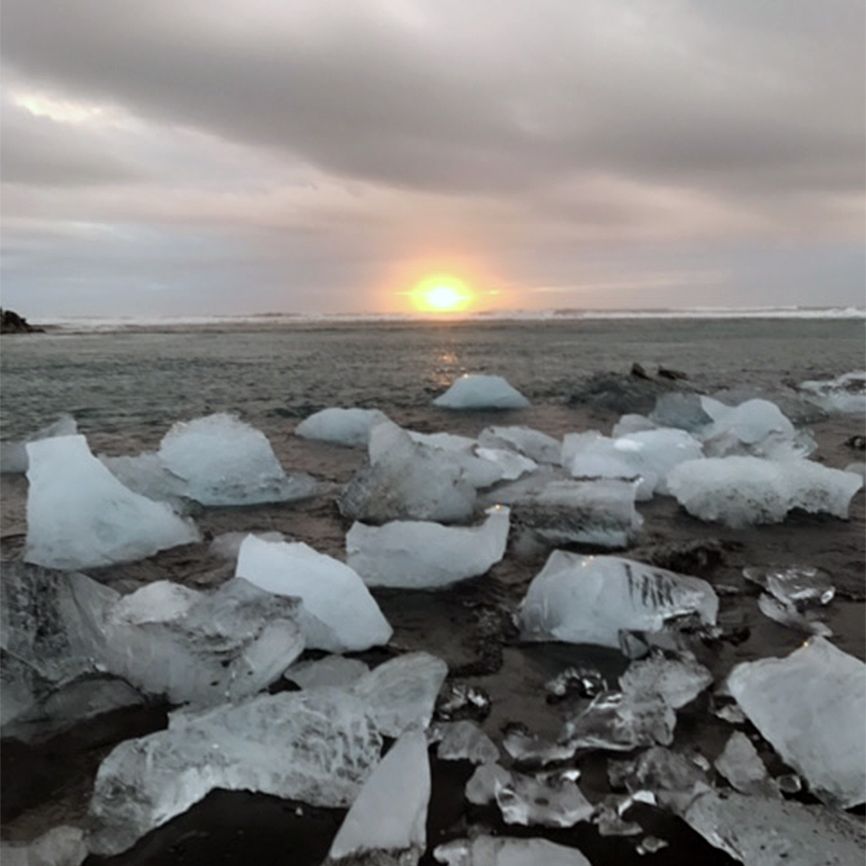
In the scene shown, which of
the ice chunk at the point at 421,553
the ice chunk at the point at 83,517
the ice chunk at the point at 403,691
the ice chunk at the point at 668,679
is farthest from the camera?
the ice chunk at the point at 83,517

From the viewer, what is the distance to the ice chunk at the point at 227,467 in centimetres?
432

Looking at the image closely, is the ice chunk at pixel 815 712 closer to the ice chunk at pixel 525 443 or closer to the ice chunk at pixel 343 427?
the ice chunk at pixel 525 443

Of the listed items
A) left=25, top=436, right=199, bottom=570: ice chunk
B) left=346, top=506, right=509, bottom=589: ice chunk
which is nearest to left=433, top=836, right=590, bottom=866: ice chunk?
left=346, top=506, right=509, bottom=589: ice chunk

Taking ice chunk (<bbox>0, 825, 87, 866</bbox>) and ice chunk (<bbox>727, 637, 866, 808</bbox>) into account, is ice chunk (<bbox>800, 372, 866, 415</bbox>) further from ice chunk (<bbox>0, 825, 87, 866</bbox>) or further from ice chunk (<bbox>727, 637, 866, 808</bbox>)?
ice chunk (<bbox>0, 825, 87, 866</bbox>)

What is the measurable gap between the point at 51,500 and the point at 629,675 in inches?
98.1

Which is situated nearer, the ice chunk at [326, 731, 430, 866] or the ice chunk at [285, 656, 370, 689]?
the ice chunk at [326, 731, 430, 866]

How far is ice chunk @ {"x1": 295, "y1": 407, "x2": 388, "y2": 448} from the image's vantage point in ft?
20.1

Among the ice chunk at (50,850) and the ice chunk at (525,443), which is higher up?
the ice chunk at (525,443)

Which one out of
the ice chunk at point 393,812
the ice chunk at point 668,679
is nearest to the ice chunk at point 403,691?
the ice chunk at point 393,812

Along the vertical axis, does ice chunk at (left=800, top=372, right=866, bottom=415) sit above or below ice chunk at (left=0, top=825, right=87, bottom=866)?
above

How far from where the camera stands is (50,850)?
1.55 meters

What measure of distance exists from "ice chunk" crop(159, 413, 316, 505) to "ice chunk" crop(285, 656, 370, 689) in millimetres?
2121

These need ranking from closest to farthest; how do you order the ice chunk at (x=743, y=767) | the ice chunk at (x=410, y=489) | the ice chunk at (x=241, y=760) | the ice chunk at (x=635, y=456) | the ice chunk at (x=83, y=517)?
the ice chunk at (x=241, y=760), the ice chunk at (x=743, y=767), the ice chunk at (x=83, y=517), the ice chunk at (x=410, y=489), the ice chunk at (x=635, y=456)

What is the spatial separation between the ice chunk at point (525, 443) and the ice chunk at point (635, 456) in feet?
0.51
